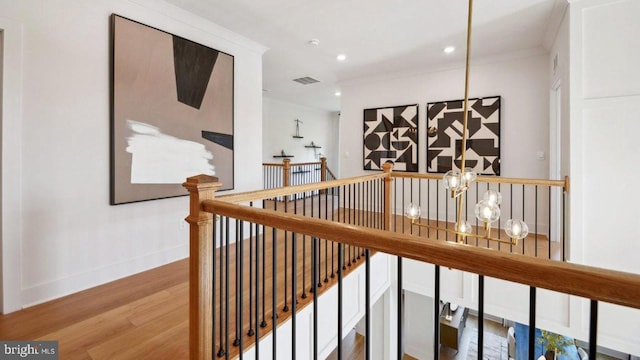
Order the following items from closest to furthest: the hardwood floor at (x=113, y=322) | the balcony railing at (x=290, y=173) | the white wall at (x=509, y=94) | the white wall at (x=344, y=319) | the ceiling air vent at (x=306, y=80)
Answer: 1. the hardwood floor at (x=113, y=322)
2. the white wall at (x=344, y=319)
3. the white wall at (x=509, y=94)
4. the ceiling air vent at (x=306, y=80)
5. the balcony railing at (x=290, y=173)

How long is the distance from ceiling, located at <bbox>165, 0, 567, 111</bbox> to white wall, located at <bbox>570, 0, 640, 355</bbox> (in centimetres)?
50

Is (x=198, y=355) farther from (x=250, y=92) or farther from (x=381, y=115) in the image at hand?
(x=381, y=115)

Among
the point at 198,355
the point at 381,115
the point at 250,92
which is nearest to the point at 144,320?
the point at 198,355

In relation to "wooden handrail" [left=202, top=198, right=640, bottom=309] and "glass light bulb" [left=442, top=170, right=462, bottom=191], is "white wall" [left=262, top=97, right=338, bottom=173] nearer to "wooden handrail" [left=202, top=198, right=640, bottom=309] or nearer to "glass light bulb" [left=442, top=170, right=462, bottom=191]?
"glass light bulb" [left=442, top=170, right=462, bottom=191]

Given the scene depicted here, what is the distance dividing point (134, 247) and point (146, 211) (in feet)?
1.18

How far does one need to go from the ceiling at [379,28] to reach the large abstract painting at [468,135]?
2.46ft

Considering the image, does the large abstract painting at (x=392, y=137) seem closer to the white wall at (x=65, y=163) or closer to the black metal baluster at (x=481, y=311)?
the white wall at (x=65, y=163)

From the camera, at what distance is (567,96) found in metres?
2.90

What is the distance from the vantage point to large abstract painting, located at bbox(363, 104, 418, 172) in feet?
17.0

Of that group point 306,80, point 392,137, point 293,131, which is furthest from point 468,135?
point 293,131

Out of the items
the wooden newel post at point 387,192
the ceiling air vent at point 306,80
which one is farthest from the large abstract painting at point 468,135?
the ceiling air vent at point 306,80

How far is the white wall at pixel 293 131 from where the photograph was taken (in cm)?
739

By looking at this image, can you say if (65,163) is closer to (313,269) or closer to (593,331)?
(313,269)

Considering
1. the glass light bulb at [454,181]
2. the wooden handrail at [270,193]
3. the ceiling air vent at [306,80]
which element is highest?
the ceiling air vent at [306,80]
